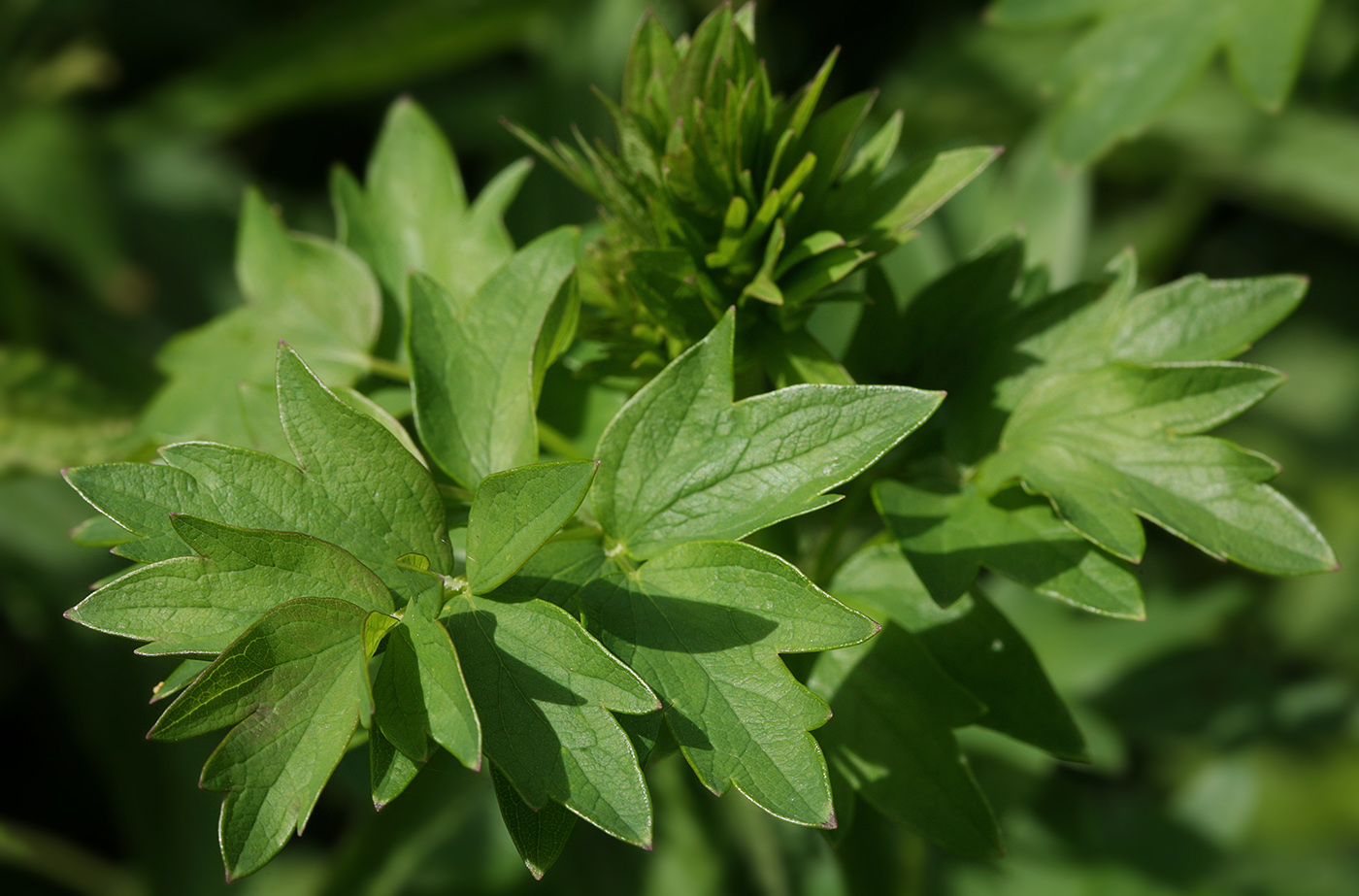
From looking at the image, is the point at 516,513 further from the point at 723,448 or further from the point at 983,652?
the point at 983,652

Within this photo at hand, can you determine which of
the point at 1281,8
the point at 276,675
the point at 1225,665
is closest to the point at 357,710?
the point at 276,675

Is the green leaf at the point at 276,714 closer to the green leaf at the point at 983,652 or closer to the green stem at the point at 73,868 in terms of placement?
the green leaf at the point at 983,652

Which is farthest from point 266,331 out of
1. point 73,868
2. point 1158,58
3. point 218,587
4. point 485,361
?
point 73,868

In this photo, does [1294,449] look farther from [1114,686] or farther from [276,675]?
[276,675]

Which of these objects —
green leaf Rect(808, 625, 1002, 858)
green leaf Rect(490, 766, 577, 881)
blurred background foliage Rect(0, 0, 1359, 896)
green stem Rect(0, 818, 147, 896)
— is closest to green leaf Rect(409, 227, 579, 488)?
green leaf Rect(490, 766, 577, 881)

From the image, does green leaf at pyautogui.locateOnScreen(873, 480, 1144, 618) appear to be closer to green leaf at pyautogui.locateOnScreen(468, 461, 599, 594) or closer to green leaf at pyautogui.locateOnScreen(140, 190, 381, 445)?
green leaf at pyautogui.locateOnScreen(468, 461, 599, 594)
